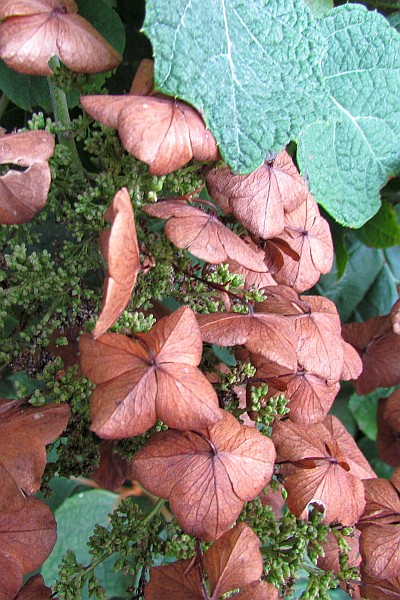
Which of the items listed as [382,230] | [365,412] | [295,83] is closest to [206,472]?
[295,83]

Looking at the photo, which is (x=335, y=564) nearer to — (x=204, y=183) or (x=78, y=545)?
(x=204, y=183)

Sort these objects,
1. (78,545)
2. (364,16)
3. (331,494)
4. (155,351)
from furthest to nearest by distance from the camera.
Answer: (78,545)
(364,16)
(331,494)
(155,351)

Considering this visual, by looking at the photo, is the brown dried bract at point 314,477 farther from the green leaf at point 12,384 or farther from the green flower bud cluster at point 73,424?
the green leaf at point 12,384

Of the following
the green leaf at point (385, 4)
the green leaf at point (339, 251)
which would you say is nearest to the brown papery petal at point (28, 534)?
the green leaf at point (339, 251)

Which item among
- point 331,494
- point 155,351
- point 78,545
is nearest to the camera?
point 155,351

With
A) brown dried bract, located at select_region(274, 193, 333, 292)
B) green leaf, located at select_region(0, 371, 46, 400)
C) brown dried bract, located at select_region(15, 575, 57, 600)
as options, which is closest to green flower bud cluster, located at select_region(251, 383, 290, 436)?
brown dried bract, located at select_region(274, 193, 333, 292)

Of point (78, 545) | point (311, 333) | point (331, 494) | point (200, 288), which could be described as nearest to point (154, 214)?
point (200, 288)

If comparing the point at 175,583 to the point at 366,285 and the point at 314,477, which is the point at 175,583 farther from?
the point at 366,285
